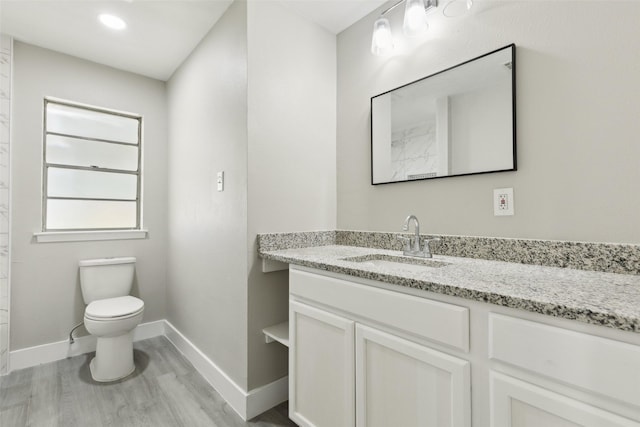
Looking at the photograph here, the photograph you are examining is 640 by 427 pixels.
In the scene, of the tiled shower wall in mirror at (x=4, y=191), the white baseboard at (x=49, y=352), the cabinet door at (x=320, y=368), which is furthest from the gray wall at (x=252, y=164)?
the tiled shower wall in mirror at (x=4, y=191)

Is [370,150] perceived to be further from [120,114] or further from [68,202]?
[68,202]

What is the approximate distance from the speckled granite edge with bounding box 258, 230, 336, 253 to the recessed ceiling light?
Result: 1690mm

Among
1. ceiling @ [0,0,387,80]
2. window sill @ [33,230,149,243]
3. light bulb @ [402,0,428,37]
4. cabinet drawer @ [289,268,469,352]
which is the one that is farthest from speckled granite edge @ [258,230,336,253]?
window sill @ [33,230,149,243]

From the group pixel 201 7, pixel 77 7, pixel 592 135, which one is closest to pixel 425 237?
pixel 592 135

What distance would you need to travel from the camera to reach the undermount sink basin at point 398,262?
1.40m

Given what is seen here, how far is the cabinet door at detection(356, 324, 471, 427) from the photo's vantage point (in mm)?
871

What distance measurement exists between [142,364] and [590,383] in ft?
8.42

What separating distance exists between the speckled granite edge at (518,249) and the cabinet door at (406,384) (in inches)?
25.2

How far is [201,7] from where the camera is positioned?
1824mm

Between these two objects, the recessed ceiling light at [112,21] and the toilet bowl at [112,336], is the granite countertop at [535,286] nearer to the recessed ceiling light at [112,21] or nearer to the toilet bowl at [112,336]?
the toilet bowl at [112,336]

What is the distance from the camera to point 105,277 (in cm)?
235

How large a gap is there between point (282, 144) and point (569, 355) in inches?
61.4

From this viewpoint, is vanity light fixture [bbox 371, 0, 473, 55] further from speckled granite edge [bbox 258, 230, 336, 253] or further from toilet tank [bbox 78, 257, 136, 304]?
toilet tank [bbox 78, 257, 136, 304]

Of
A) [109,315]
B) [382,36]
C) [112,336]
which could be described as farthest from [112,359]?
[382,36]
